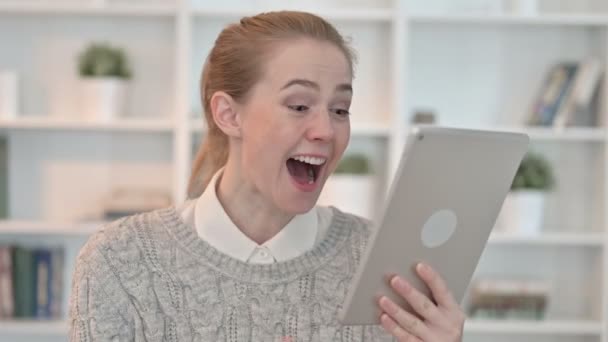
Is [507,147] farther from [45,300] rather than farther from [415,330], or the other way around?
[45,300]

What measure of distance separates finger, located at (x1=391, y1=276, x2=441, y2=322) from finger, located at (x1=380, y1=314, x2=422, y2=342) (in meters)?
0.04

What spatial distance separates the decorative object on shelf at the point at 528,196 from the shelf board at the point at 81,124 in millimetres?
1267

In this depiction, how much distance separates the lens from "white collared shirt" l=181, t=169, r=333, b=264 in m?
1.70

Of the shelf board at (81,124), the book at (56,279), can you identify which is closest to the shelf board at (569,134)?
the shelf board at (81,124)

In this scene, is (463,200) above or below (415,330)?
above

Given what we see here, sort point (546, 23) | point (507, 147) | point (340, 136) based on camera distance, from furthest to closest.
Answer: point (546, 23) → point (340, 136) → point (507, 147)

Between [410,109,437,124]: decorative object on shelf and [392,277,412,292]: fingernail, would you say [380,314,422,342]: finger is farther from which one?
[410,109,437,124]: decorative object on shelf

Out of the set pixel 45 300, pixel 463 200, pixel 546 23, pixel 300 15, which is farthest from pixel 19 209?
pixel 463 200

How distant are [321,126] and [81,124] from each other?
82.2 inches

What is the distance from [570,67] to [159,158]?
1.55 m

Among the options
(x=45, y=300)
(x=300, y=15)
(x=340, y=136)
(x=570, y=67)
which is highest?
(x=570, y=67)

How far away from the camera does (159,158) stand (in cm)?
371

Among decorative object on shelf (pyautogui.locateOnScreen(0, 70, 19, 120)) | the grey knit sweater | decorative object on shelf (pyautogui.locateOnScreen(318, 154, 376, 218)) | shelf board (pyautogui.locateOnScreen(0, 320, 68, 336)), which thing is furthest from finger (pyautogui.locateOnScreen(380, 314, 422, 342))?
decorative object on shelf (pyautogui.locateOnScreen(0, 70, 19, 120))

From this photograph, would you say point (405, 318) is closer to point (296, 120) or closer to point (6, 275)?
point (296, 120)
